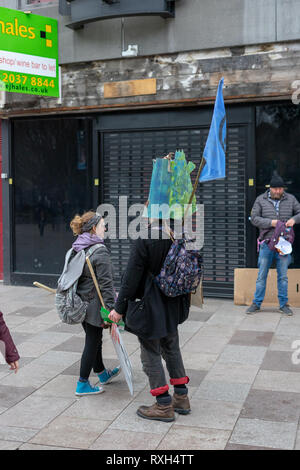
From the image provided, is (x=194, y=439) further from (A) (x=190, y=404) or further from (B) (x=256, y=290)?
(B) (x=256, y=290)

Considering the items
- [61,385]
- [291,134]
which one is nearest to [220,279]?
[291,134]

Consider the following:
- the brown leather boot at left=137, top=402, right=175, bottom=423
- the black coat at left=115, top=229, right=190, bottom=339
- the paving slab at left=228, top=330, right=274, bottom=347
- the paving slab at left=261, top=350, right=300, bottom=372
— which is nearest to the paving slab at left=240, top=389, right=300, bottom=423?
the brown leather boot at left=137, top=402, right=175, bottom=423

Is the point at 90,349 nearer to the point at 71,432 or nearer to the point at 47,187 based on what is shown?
the point at 71,432

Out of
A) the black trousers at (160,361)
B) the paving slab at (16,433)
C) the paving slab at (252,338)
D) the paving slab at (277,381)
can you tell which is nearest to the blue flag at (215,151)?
the black trousers at (160,361)

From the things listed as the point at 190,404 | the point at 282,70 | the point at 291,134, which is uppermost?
the point at 282,70

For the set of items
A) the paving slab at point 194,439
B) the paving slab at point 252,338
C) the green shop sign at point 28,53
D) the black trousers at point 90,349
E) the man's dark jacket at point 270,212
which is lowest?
the paving slab at point 194,439

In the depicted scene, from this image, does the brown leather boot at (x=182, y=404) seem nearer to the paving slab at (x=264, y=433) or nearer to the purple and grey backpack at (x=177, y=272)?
the paving slab at (x=264, y=433)

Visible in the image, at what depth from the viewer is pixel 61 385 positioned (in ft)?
19.5

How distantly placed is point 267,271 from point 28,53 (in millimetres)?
5047

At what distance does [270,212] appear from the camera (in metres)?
8.86

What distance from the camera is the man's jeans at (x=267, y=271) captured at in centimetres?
887

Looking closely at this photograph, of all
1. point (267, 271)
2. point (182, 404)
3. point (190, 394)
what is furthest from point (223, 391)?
point (267, 271)

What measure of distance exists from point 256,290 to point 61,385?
13.0 feet

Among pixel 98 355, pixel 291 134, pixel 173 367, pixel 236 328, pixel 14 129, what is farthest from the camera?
pixel 14 129
